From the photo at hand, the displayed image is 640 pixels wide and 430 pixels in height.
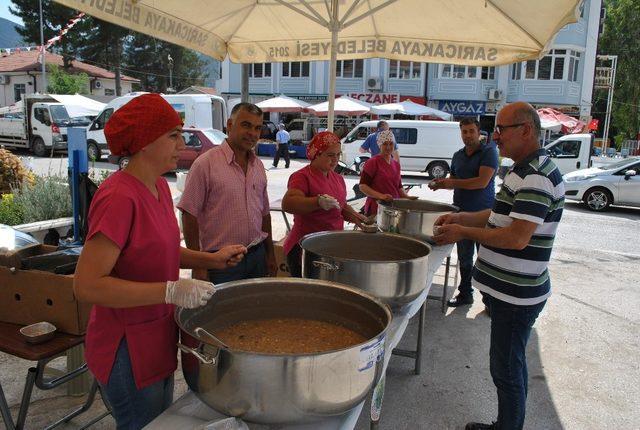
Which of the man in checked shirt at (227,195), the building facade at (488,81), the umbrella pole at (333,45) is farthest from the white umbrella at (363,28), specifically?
the building facade at (488,81)

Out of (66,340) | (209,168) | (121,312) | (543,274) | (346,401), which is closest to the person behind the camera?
(346,401)

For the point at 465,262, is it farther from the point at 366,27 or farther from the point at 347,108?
the point at 347,108

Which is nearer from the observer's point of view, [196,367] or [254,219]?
[196,367]

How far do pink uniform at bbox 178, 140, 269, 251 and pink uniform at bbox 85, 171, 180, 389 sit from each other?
100 centimetres

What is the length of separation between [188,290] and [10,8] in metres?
39.2

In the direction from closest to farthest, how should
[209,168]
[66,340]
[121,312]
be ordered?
[121,312] → [66,340] → [209,168]

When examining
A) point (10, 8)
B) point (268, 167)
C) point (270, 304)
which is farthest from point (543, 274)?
point (10, 8)

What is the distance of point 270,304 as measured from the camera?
5.64ft

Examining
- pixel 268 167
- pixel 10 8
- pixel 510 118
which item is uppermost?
pixel 10 8

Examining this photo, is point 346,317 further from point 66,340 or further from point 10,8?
point 10,8

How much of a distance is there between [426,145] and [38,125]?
13.9 meters

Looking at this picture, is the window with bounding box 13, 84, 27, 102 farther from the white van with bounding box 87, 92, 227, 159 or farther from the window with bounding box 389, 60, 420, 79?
the window with bounding box 389, 60, 420, 79

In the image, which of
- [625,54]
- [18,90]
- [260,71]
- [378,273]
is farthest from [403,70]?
[18,90]

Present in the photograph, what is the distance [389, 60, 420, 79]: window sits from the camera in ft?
82.1
